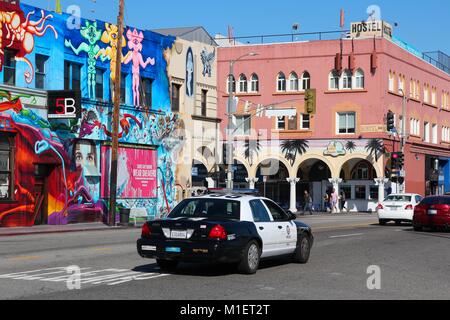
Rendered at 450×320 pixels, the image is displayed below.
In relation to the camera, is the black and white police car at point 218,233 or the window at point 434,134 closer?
the black and white police car at point 218,233

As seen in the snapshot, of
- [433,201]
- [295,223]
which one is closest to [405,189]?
[433,201]

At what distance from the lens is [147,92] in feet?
131

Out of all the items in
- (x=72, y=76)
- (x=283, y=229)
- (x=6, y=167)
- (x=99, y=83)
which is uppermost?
(x=72, y=76)

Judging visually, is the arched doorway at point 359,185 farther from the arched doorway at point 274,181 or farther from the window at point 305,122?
the arched doorway at point 274,181

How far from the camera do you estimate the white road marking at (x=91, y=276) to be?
12.6 meters

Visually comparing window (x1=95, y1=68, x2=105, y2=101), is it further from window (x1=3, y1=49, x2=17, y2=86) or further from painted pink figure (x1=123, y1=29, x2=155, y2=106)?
window (x1=3, y1=49, x2=17, y2=86)

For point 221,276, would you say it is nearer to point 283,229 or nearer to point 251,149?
point 283,229

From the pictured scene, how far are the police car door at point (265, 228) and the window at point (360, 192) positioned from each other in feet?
156

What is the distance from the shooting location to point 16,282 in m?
12.4

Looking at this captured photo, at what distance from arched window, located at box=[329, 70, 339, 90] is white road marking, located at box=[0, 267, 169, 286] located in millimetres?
48110

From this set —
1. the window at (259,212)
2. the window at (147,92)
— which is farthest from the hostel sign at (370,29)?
the window at (259,212)

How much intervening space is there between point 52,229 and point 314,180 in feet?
122

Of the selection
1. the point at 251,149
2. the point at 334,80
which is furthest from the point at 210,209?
the point at 251,149

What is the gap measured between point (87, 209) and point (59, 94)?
20.0ft
